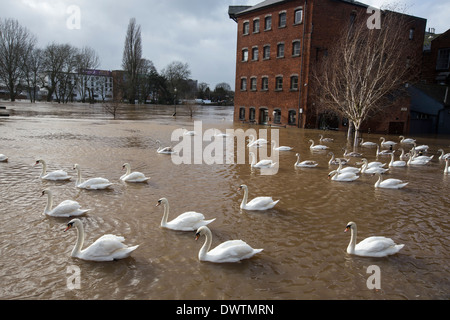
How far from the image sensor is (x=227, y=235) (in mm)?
7910

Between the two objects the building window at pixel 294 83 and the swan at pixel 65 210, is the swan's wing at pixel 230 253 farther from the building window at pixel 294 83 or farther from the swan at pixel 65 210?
the building window at pixel 294 83

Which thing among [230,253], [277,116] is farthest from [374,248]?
[277,116]

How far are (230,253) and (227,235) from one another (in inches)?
57.4

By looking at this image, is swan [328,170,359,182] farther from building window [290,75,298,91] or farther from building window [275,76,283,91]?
building window [275,76,283,91]

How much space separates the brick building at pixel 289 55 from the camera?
120ft

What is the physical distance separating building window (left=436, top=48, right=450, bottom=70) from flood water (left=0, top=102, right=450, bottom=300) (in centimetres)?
3864

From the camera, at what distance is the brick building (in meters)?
36.5

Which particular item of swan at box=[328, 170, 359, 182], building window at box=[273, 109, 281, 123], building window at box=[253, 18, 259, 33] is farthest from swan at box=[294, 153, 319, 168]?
building window at box=[253, 18, 259, 33]

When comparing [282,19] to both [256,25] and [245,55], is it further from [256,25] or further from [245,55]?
[245,55]

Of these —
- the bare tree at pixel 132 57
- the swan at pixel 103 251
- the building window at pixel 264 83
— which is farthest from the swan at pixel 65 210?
the bare tree at pixel 132 57

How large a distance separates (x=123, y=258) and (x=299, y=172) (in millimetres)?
10226

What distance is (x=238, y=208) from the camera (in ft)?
32.1

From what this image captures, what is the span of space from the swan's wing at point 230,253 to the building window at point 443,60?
50.0 metres
